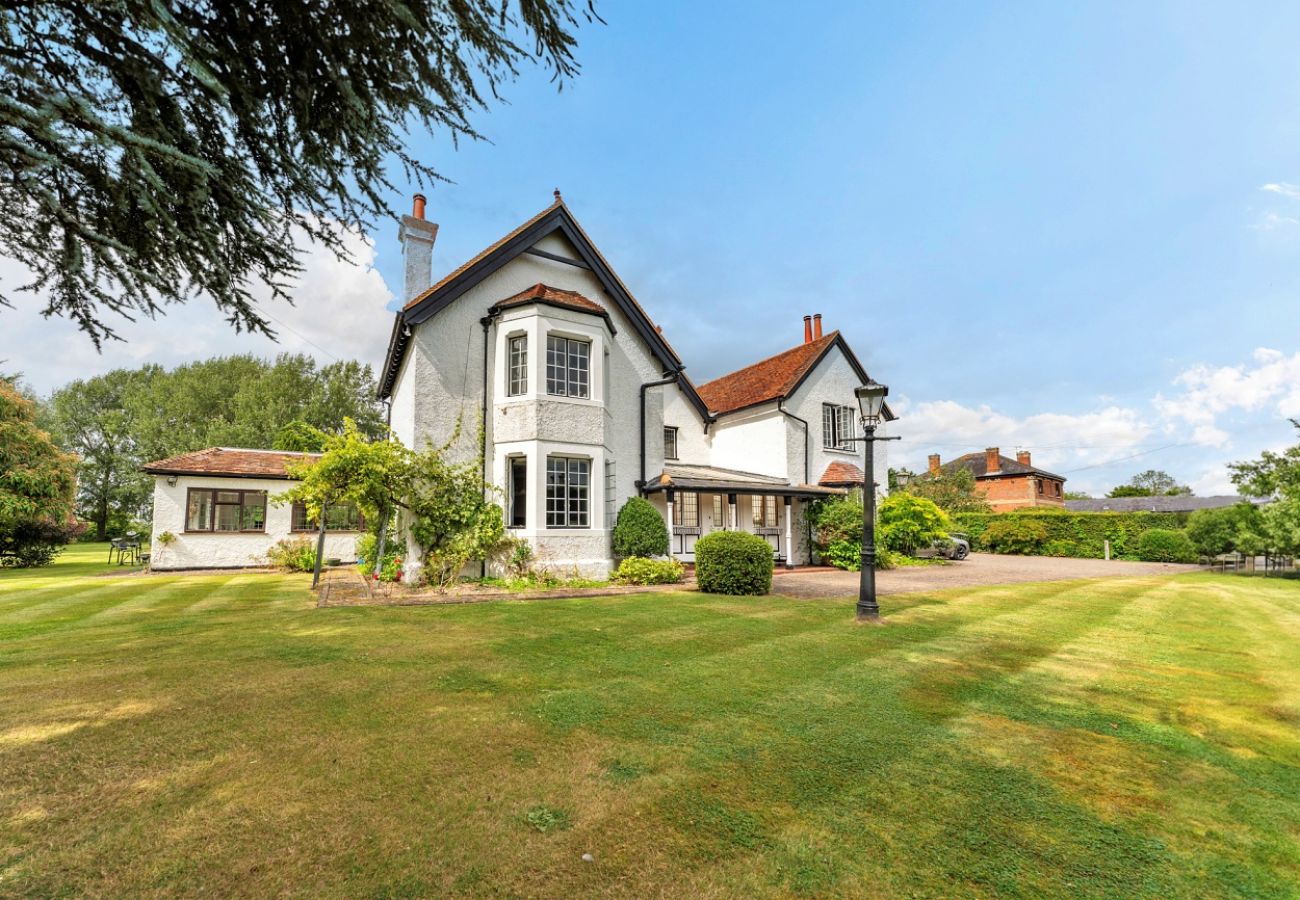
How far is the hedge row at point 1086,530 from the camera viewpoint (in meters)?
28.7

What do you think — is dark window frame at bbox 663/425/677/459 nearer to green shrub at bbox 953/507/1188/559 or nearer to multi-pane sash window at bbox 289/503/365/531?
multi-pane sash window at bbox 289/503/365/531

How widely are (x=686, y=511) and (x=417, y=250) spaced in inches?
472

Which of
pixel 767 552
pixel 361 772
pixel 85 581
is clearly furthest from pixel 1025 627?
pixel 85 581

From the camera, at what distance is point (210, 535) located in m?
19.4

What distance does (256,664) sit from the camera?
6227mm

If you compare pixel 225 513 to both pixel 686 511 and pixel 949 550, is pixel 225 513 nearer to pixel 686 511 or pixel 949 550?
pixel 686 511

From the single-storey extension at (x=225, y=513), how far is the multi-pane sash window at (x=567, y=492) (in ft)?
32.4

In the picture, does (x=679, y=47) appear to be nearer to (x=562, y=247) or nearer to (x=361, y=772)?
(x=361, y=772)

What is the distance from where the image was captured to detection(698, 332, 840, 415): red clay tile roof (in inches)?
871

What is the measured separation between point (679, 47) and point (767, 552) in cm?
954

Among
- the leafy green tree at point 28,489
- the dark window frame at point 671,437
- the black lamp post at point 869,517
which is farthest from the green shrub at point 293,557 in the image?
the black lamp post at point 869,517

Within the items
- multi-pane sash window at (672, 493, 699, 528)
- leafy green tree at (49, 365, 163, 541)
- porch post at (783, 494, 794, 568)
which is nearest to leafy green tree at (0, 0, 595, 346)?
multi-pane sash window at (672, 493, 699, 528)

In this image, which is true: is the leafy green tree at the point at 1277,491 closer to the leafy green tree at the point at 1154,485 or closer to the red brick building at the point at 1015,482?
the red brick building at the point at 1015,482

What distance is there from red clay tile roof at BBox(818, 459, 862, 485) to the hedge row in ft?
43.5
